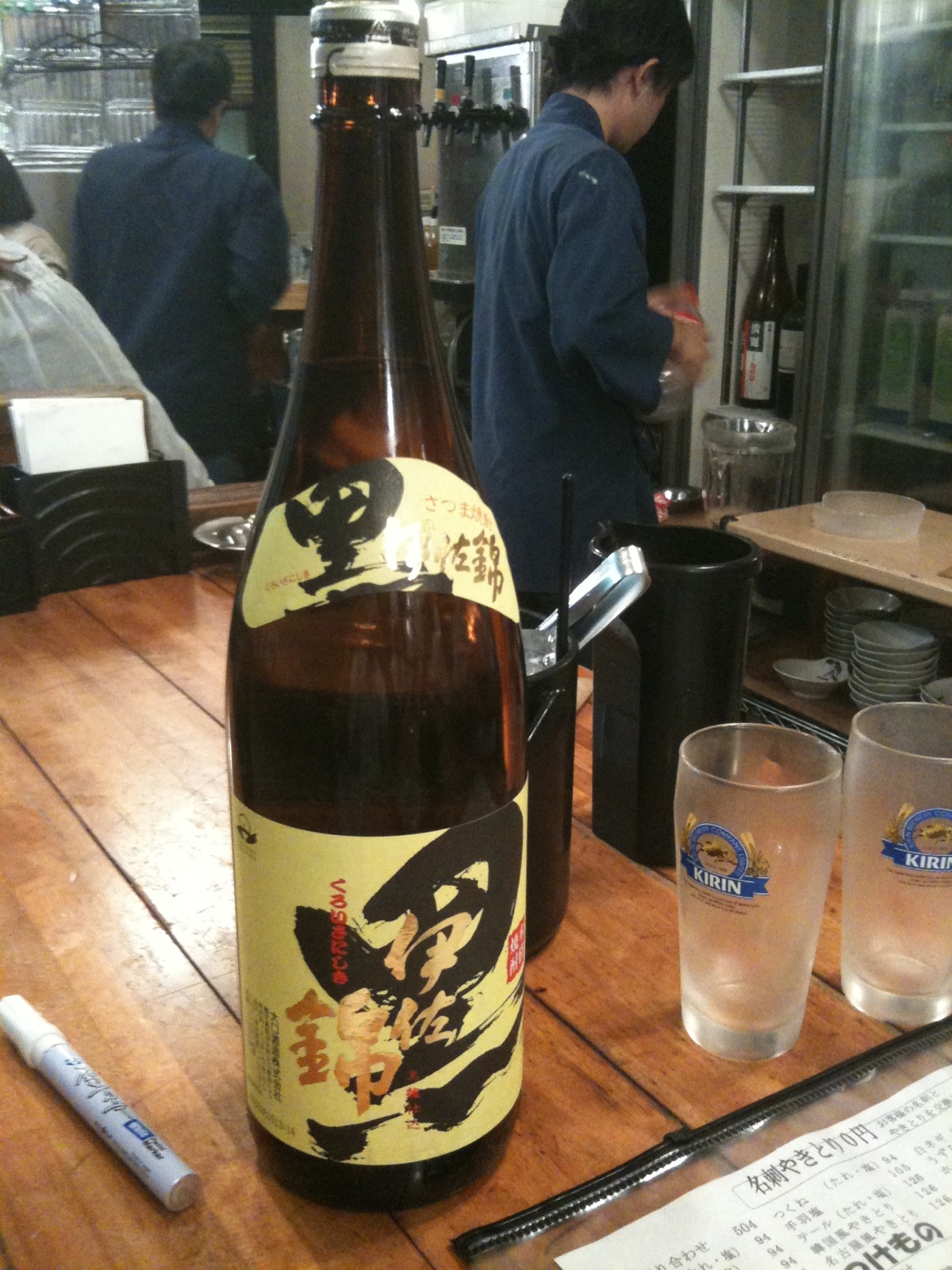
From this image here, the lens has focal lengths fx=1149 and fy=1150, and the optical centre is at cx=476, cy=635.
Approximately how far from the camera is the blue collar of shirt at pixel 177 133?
2.68m

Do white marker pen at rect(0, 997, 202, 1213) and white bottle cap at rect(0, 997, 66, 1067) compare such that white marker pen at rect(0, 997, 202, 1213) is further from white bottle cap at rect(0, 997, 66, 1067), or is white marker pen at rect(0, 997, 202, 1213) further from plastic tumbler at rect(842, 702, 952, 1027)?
plastic tumbler at rect(842, 702, 952, 1027)

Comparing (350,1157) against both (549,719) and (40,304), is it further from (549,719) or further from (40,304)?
(40,304)

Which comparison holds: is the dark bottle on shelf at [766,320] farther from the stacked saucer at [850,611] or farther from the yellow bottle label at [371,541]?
the yellow bottle label at [371,541]

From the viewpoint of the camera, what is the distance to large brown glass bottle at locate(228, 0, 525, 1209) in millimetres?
376

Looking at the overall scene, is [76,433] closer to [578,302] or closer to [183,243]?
[578,302]

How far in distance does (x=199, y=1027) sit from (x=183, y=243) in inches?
98.7

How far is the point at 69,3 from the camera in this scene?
3.55 meters

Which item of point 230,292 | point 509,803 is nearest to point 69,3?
point 230,292

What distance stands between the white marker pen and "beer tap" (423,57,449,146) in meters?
2.66

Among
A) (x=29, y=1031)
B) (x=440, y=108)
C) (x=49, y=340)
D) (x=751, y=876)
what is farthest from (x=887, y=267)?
(x=29, y=1031)

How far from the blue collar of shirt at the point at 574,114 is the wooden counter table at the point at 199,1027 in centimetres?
123

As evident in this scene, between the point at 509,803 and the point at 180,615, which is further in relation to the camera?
the point at 180,615

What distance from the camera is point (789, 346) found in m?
2.76

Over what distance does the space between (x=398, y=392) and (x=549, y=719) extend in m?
0.17
